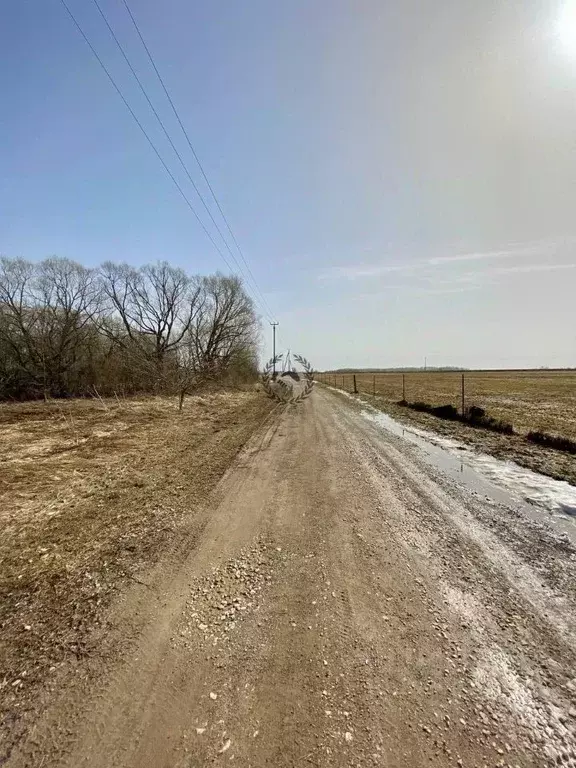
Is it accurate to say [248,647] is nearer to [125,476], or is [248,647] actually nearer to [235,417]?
[125,476]

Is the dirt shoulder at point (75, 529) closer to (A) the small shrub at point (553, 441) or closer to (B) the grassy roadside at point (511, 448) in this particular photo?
(B) the grassy roadside at point (511, 448)

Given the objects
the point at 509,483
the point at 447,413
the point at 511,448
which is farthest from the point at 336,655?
the point at 447,413

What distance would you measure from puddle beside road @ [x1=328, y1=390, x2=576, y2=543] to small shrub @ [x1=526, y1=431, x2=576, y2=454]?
1.96 metres

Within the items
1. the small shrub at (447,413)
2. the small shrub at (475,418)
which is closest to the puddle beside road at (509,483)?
the small shrub at (475,418)

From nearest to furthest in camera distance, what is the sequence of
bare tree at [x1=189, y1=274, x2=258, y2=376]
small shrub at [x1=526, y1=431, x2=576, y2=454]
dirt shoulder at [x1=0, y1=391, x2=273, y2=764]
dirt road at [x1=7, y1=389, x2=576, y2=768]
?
dirt road at [x1=7, y1=389, x2=576, y2=768]
dirt shoulder at [x1=0, y1=391, x2=273, y2=764]
small shrub at [x1=526, y1=431, x2=576, y2=454]
bare tree at [x1=189, y1=274, x2=258, y2=376]

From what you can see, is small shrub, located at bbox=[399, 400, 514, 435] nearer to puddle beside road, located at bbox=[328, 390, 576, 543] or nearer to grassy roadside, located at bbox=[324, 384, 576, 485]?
grassy roadside, located at bbox=[324, 384, 576, 485]

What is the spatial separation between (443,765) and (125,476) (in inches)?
237

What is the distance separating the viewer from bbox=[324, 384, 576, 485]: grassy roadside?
6.59m

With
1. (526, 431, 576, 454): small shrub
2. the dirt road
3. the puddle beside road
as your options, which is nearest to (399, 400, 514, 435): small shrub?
(526, 431, 576, 454): small shrub

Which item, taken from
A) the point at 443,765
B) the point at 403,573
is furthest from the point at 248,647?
the point at 403,573

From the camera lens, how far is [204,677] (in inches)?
83.3

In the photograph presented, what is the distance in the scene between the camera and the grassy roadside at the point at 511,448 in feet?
21.6

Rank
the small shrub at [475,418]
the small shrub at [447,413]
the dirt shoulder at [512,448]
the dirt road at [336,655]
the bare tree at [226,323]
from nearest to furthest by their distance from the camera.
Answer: the dirt road at [336,655] < the dirt shoulder at [512,448] < the small shrub at [475,418] < the small shrub at [447,413] < the bare tree at [226,323]

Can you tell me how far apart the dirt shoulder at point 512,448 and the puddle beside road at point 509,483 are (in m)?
0.31
